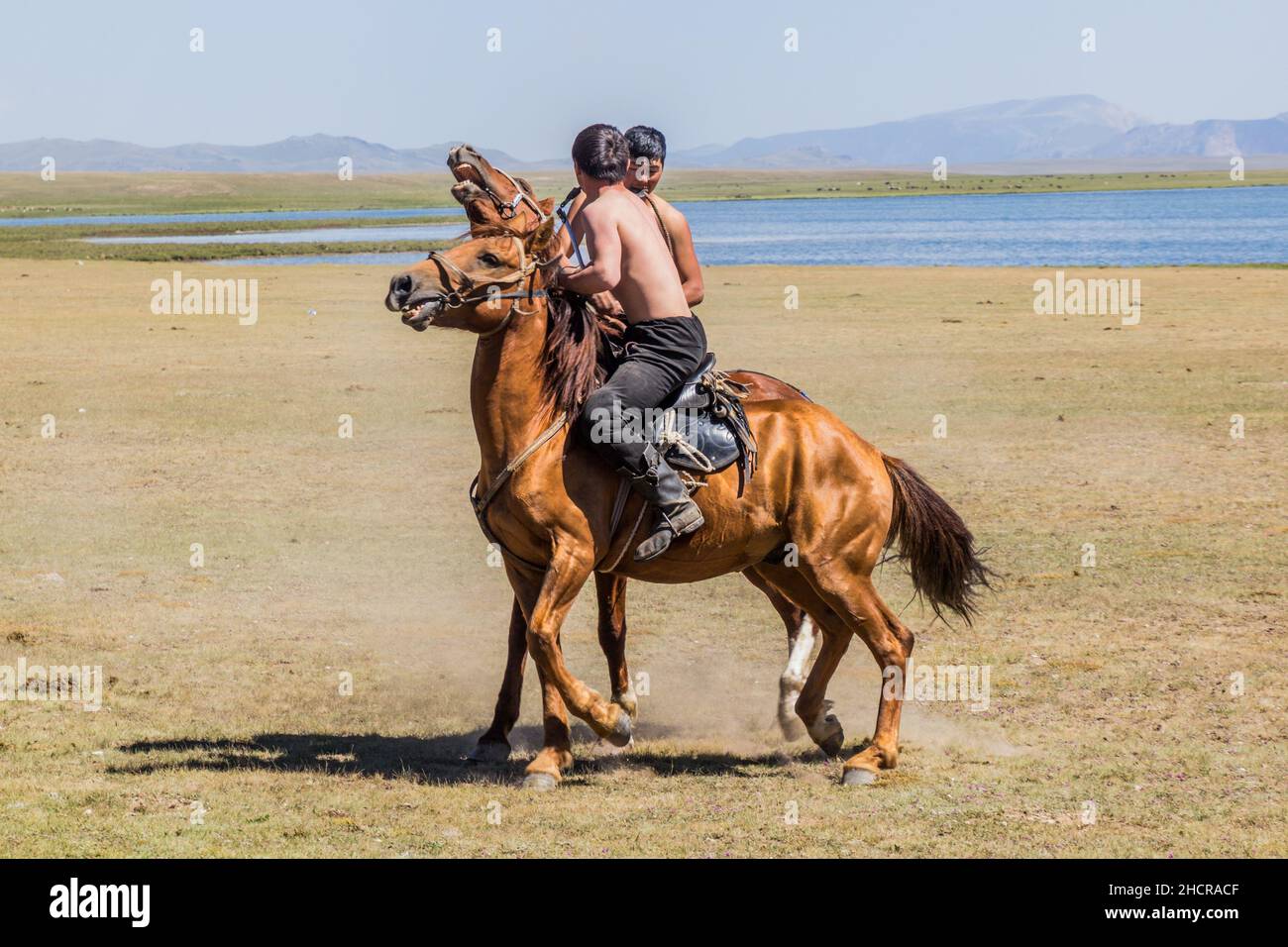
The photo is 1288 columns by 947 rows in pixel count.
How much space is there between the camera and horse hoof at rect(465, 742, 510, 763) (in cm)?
755

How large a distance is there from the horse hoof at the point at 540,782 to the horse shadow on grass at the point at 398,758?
7.6 inches

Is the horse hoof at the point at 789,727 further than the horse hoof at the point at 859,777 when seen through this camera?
Yes

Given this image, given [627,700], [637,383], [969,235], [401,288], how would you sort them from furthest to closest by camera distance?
[969,235], [627,700], [637,383], [401,288]

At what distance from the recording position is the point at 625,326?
7281 millimetres

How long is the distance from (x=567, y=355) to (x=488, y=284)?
58 cm

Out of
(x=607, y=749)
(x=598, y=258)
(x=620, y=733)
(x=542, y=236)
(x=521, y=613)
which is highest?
(x=542, y=236)

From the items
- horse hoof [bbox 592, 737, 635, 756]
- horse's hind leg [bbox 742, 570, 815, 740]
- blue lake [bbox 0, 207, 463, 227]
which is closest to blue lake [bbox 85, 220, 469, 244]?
blue lake [bbox 0, 207, 463, 227]

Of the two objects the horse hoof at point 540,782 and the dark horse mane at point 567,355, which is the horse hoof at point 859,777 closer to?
the horse hoof at point 540,782

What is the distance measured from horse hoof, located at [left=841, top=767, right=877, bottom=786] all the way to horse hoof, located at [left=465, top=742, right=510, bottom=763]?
179 centimetres

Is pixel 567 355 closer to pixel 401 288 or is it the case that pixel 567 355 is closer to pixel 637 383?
pixel 637 383

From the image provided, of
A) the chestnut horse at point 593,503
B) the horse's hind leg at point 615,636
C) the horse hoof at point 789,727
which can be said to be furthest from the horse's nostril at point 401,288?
the horse hoof at point 789,727

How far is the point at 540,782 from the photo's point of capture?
698 centimetres

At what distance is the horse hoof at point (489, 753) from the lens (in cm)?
755

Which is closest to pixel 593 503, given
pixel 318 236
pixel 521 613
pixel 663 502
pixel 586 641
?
pixel 663 502
